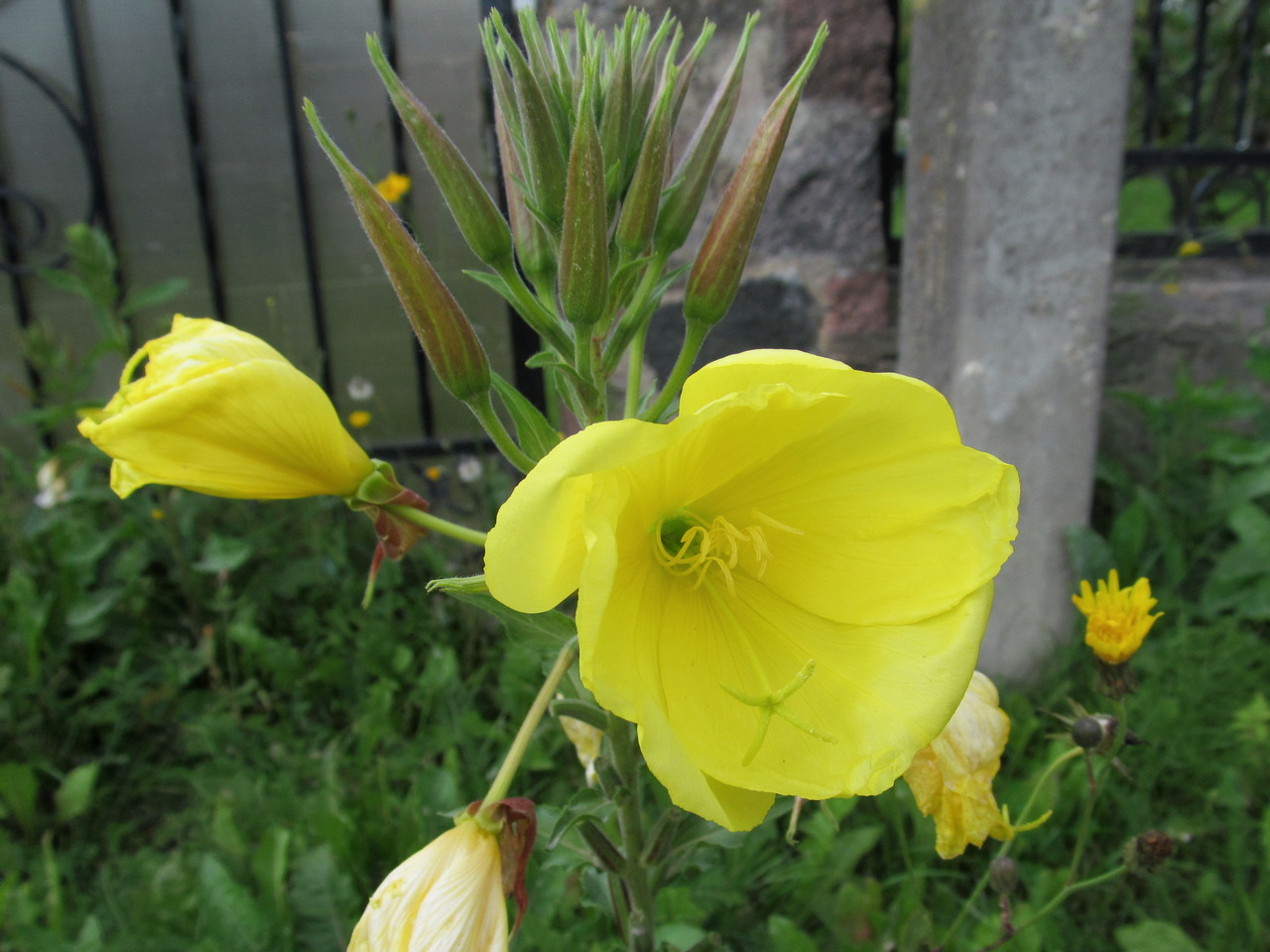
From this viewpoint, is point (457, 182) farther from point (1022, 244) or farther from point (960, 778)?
point (1022, 244)

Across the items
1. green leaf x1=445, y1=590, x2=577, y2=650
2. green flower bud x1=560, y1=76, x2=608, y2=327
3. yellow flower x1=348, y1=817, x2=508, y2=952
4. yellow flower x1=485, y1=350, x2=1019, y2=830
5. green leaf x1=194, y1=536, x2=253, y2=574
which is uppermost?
green flower bud x1=560, y1=76, x2=608, y2=327

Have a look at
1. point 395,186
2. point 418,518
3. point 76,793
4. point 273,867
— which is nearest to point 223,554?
point 76,793

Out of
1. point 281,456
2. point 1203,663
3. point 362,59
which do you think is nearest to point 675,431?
point 281,456

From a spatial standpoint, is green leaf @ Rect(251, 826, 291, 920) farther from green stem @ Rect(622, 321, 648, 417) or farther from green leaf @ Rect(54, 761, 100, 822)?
green stem @ Rect(622, 321, 648, 417)

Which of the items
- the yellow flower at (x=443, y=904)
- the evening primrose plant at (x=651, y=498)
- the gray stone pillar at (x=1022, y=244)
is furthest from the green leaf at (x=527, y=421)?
the gray stone pillar at (x=1022, y=244)

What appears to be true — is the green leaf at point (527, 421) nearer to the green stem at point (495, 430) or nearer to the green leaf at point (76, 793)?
the green stem at point (495, 430)

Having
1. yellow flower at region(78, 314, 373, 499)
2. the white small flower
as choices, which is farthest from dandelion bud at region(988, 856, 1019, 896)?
the white small flower
